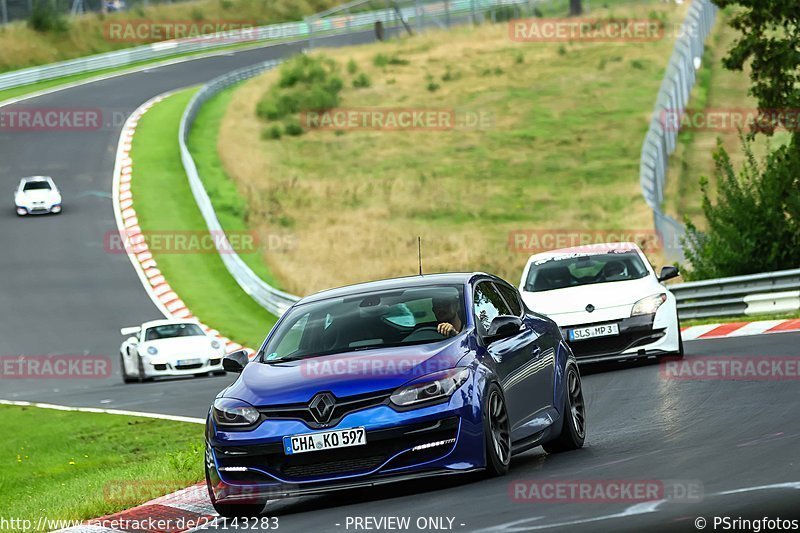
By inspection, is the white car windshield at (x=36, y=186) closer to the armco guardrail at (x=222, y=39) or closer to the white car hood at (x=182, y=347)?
the white car hood at (x=182, y=347)

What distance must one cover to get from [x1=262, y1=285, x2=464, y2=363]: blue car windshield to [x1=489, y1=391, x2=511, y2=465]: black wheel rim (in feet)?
1.92

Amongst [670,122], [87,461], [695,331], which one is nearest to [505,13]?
[670,122]

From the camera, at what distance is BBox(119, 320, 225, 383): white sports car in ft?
88.5

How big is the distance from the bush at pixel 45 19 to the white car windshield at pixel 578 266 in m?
62.2

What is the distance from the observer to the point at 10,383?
27344 millimetres

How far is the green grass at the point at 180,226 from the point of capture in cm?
3472

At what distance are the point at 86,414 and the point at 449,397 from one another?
12225 millimetres

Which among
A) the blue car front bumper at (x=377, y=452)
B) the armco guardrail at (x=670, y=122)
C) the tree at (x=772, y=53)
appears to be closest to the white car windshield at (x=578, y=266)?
the tree at (x=772, y=53)

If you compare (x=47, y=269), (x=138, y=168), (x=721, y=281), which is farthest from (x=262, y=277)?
(x=721, y=281)

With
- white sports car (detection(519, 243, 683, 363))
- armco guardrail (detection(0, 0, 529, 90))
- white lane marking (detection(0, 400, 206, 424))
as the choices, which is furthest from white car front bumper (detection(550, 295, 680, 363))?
armco guardrail (detection(0, 0, 529, 90))

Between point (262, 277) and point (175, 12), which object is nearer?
point (262, 277)

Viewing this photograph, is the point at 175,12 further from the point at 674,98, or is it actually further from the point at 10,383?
the point at 10,383
